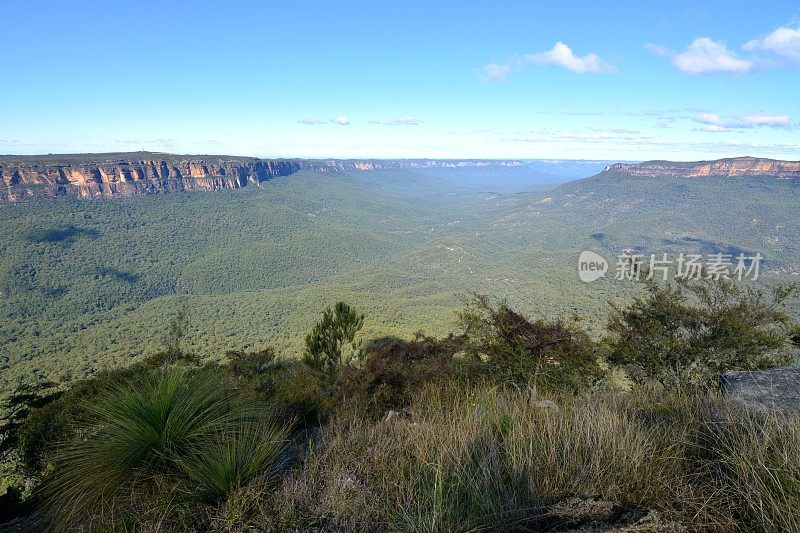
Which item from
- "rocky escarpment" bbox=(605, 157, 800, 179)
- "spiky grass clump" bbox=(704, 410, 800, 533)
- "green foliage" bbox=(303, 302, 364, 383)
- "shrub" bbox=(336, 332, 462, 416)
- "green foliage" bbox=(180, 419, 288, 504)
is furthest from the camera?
"rocky escarpment" bbox=(605, 157, 800, 179)

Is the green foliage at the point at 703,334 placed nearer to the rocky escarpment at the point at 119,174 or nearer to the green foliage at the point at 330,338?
the green foliage at the point at 330,338

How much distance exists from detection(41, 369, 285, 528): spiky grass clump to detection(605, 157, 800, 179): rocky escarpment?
125 meters

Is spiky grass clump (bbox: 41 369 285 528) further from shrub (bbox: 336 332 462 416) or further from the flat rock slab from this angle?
the flat rock slab

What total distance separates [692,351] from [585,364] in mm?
2203

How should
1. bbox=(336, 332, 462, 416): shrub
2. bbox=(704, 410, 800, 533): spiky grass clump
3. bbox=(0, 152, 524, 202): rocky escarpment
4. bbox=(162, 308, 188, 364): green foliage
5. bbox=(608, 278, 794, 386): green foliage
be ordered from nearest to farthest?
bbox=(704, 410, 800, 533): spiky grass clump → bbox=(162, 308, 188, 364): green foliage → bbox=(336, 332, 462, 416): shrub → bbox=(608, 278, 794, 386): green foliage → bbox=(0, 152, 524, 202): rocky escarpment

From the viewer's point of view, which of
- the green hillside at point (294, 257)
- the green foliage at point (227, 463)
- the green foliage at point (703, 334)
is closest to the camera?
the green foliage at point (227, 463)

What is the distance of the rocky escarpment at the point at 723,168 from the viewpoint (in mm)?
90231

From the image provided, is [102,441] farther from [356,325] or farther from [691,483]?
[356,325]

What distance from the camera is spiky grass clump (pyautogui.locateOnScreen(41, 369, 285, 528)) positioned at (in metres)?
2.07

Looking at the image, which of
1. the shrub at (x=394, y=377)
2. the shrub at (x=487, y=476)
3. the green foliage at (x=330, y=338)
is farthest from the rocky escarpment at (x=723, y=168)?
the shrub at (x=487, y=476)

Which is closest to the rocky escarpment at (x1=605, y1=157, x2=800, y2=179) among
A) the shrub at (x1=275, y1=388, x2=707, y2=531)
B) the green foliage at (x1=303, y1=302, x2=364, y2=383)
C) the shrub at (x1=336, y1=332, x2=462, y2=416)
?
the shrub at (x1=336, y1=332, x2=462, y2=416)

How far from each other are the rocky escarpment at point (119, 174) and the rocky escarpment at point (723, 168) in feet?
378

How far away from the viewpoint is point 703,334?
8828mm

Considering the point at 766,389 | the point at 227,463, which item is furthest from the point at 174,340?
the point at 766,389
